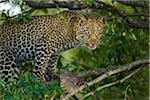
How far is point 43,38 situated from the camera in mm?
6531

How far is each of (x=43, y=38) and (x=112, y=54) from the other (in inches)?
33.6

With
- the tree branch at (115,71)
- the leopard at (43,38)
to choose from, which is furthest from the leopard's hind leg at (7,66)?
the tree branch at (115,71)

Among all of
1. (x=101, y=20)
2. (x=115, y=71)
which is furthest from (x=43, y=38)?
A: (x=115, y=71)

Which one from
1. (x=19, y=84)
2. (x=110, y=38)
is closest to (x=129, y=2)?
(x=110, y=38)

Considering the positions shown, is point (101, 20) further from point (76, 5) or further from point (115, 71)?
point (115, 71)

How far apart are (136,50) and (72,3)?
149cm

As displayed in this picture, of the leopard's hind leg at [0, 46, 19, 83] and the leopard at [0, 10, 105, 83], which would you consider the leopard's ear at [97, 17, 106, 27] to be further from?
the leopard's hind leg at [0, 46, 19, 83]

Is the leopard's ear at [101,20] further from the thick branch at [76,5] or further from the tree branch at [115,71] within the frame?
the tree branch at [115,71]

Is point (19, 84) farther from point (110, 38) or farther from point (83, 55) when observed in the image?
point (83, 55)

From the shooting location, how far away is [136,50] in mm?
7648

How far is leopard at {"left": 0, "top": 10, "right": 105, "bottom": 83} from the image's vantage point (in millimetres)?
6504

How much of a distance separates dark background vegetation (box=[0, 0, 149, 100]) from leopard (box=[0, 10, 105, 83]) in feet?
0.38

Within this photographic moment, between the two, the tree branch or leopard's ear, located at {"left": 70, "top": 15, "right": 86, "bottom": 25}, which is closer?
the tree branch

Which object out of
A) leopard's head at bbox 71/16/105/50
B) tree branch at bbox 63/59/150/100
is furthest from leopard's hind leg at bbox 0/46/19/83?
tree branch at bbox 63/59/150/100
